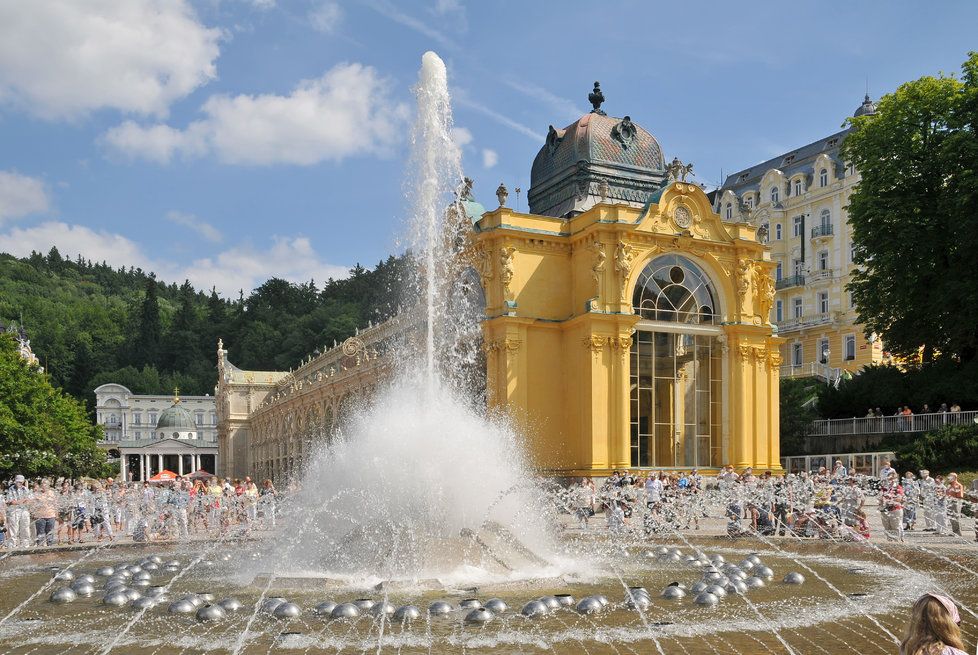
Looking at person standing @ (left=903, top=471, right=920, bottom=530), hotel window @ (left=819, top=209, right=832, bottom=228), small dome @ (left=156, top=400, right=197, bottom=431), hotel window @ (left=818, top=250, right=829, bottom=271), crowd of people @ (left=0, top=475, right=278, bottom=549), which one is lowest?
small dome @ (left=156, top=400, right=197, bottom=431)

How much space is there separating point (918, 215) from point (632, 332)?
13.3 m

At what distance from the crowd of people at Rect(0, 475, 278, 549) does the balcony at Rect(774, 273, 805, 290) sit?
4693cm

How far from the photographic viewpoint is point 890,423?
41.8 metres

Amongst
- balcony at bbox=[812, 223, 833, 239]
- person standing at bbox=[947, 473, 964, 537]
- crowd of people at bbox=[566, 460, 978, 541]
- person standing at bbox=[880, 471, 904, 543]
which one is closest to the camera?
person standing at bbox=[880, 471, 904, 543]

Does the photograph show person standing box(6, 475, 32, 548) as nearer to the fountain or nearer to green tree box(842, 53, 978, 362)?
the fountain

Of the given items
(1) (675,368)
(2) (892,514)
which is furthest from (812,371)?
(2) (892,514)

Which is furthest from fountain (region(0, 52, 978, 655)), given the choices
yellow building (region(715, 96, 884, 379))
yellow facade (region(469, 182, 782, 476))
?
yellow building (region(715, 96, 884, 379))

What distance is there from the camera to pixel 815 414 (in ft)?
158

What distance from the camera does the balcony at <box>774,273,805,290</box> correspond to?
69200mm

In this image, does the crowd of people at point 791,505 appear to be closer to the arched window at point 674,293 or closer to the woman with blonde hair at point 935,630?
the arched window at point 674,293

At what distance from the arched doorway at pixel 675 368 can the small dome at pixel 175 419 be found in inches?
4691

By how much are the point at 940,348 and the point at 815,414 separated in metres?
7.89

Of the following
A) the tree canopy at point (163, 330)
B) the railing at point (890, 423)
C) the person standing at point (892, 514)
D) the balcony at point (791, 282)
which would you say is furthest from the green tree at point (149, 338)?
the person standing at point (892, 514)

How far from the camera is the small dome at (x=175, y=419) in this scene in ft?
477
